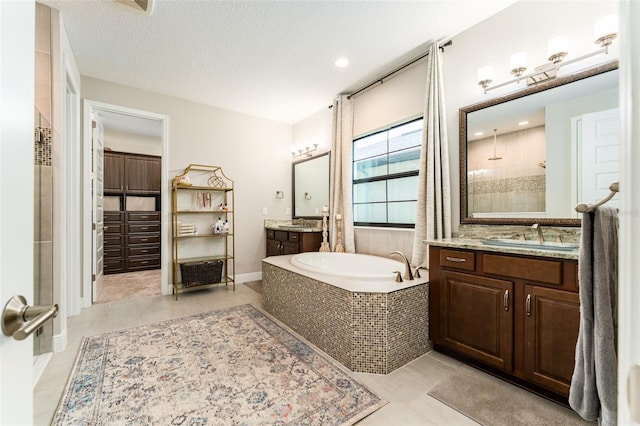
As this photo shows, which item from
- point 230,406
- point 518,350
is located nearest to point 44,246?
point 230,406

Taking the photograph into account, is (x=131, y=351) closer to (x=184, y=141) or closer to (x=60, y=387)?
(x=60, y=387)

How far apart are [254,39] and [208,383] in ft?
9.05

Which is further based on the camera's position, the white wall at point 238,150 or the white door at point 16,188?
the white wall at point 238,150

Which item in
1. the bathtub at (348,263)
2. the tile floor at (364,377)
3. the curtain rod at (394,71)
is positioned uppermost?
the curtain rod at (394,71)

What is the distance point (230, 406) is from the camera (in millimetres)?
1584

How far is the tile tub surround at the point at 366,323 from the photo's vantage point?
194 cm

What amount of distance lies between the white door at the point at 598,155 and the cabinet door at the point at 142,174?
6.05 meters

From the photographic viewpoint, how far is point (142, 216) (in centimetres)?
529

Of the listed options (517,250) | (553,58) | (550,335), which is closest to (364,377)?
(550,335)

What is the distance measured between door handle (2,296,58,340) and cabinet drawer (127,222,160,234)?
5448 mm

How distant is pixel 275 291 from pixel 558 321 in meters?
2.22

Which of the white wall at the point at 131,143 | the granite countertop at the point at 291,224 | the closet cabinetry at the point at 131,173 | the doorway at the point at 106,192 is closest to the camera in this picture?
the doorway at the point at 106,192

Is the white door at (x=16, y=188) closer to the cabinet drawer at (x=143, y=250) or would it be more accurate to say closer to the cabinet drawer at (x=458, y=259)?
the cabinet drawer at (x=458, y=259)

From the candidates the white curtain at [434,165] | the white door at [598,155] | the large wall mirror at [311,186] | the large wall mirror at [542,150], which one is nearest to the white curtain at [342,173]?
the large wall mirror at [311,186]
